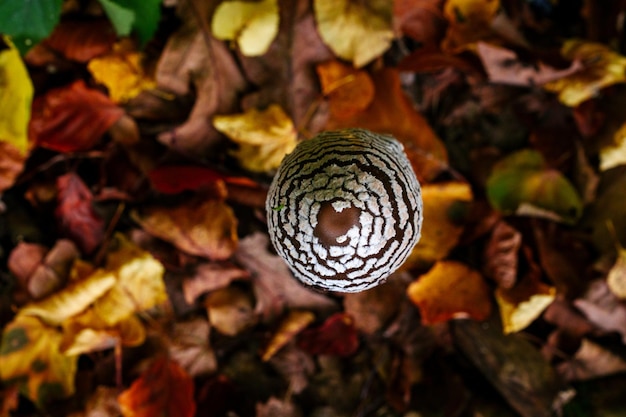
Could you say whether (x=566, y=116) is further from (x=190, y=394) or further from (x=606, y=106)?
(x=190, y=394)

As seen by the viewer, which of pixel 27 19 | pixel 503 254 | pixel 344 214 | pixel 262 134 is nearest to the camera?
pixel 344 214

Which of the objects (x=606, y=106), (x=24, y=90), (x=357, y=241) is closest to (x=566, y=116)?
(x=606, y=106)

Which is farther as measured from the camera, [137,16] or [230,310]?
[230,310]

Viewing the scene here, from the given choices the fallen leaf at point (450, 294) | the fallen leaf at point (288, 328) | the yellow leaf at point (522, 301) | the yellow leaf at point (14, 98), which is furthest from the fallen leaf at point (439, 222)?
the yellow leaf at point (14, 98)

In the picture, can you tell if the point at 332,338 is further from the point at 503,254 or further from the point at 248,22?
the point at 248,22

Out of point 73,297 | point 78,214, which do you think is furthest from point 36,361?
point 78,214

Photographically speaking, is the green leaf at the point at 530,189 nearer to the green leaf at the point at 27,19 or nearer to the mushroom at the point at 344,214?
the mushroom at the point at 344,214

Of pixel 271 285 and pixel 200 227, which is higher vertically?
pixel 200 227
